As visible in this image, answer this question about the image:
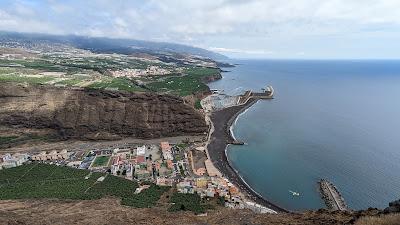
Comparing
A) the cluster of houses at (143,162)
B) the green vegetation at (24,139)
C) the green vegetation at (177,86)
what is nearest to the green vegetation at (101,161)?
the cluster of houses at (143,162)

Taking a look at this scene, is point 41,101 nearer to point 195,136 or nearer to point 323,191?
point 195,136

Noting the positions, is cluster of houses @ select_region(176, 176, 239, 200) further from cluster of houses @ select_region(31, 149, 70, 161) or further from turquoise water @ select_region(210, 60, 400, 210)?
cluster of houses @ select_region(31, 149, 70, 161)

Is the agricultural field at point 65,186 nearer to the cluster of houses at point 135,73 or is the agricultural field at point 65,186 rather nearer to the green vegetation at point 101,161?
the green vegetation at point 101,161

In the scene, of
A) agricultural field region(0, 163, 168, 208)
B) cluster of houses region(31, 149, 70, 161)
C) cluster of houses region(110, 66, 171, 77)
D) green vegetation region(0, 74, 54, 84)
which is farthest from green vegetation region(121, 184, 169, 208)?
cluster of houses region(110, 66, 171, 77)

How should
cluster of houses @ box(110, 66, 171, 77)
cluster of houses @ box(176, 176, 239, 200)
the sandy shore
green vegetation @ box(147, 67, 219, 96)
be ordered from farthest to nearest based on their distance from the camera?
cluster of houses @ box(110, 66, 171, 77) < green vegetation @ box(147, 67, 219, 96) < the sandy shore < cluster of houses @ box(176, 176, 239, 200)

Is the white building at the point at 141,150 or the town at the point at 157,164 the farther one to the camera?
the white building at the point at 141,150

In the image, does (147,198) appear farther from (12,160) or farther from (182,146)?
(12,160)
